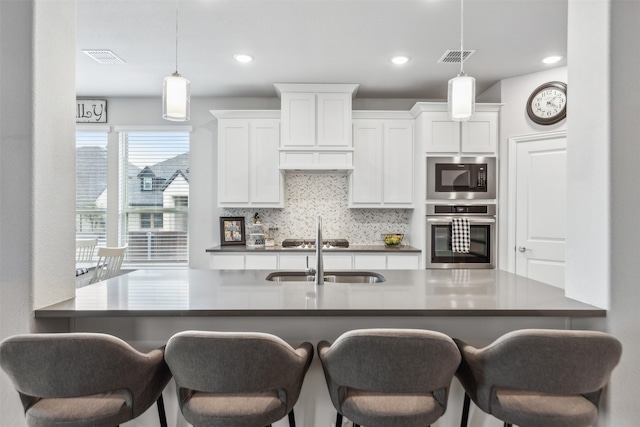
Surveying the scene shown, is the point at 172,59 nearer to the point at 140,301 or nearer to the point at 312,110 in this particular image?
the point at 312,110

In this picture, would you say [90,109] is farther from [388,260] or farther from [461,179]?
[461,179]

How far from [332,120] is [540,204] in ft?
7.48

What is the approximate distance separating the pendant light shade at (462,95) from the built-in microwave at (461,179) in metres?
1.97

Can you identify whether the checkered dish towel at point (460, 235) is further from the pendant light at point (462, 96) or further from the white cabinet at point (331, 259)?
the pendant light at point (462, 96)

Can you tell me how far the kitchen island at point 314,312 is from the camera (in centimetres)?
145

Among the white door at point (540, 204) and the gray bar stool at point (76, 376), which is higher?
the white door at point (540, 204)

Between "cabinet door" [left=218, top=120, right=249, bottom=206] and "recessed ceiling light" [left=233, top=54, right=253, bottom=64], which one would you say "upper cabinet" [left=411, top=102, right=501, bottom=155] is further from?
"cabinet door" [left=218, top=120, right=249, bottom=206]

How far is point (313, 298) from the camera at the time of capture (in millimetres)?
1623


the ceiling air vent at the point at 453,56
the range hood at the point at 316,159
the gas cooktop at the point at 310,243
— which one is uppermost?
the ceiling air vent at the point at 453,56

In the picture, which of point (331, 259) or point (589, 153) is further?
point (331, 259)

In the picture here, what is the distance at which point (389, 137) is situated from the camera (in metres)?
4.10

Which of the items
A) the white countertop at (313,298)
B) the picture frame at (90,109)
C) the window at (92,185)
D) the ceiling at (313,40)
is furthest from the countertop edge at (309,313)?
the picture frame at (90,109)

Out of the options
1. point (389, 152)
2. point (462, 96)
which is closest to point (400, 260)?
point (389, 152)

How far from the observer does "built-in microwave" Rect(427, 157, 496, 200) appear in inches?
150
